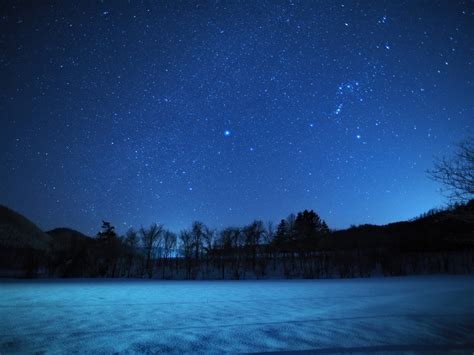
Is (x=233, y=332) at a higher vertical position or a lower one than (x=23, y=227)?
lower

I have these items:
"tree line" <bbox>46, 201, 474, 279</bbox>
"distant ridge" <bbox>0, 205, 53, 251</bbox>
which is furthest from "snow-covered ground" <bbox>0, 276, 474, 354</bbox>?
"distant ridge" <bbox>0, 205, 53, 251</bbox>

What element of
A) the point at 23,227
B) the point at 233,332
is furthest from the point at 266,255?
the point at 23,227

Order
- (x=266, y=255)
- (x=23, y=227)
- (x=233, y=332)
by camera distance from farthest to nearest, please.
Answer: (x=23, y=227) → (x=266, y=255) → (x=233, y=332)

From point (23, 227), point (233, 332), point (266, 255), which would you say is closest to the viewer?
point (233, 332)

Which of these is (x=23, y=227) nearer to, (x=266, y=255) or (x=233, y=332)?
(x=266, y=255)

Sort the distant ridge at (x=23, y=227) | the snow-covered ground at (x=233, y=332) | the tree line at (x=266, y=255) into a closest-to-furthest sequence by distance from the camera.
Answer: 1. the snow-covered ground at (x=233, y=332)
2. the tree line at (x=266, y=255)
3. the distant ridge at (x=23, y=227)

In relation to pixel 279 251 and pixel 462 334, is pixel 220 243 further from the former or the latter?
pixel 462 334

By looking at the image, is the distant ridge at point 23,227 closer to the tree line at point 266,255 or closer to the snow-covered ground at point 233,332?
the tree line at point 266,255

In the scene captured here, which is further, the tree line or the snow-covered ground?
the tree line

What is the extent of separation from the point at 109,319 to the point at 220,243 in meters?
77.9

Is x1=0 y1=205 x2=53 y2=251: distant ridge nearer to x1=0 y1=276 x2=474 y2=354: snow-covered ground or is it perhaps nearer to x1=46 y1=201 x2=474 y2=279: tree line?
x1=46 y1=201 x2=474 y2=279: tree line

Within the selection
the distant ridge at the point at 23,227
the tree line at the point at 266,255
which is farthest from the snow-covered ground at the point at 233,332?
the distant ridge at the point at 23,227

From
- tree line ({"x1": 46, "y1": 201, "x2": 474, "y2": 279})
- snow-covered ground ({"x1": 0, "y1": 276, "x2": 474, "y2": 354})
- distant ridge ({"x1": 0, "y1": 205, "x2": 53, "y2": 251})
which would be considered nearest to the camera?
snow-covered ground ({"x1": 0, "y1": 276, "x2": 474, "y2": 354})

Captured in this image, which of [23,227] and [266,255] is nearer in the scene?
[266,255]
